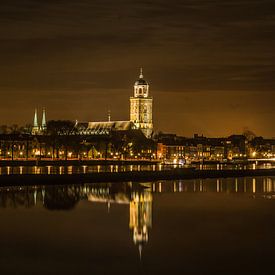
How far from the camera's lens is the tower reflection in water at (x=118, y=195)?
3703cm

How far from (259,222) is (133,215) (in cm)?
663

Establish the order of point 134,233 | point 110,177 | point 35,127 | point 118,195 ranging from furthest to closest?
point 35,127 < point 110,177 < point 118,195 < point 134,233

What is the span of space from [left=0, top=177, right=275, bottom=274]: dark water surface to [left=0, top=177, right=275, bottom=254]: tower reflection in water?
0.06 meters

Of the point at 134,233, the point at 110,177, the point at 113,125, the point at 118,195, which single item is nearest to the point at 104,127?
the point at 113,125

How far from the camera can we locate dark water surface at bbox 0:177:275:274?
2506 cm

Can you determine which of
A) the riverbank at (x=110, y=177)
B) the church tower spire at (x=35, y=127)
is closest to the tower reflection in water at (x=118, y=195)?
the riverbank at (x=110, y=177)

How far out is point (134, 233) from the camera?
104ft

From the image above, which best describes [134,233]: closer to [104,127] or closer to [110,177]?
[110,177]

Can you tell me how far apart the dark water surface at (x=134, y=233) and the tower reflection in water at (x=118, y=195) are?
0.06m

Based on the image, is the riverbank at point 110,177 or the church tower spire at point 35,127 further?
the church tower spire at point 35,127

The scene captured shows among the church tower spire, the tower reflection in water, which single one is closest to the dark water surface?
the tower reflection in water

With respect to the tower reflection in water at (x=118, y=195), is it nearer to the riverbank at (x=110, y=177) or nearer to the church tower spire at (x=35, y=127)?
the riverbank at (x=110, y=177)

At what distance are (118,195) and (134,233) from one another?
18.8 meters

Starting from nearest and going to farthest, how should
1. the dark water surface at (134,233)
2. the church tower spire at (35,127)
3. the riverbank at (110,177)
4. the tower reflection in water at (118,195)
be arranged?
1. the dark water surface at (134,233)
2. the tower reflection in water at (118,195)
3. the riverbank at (110,177)
4. the church tower spire at (35,127)
